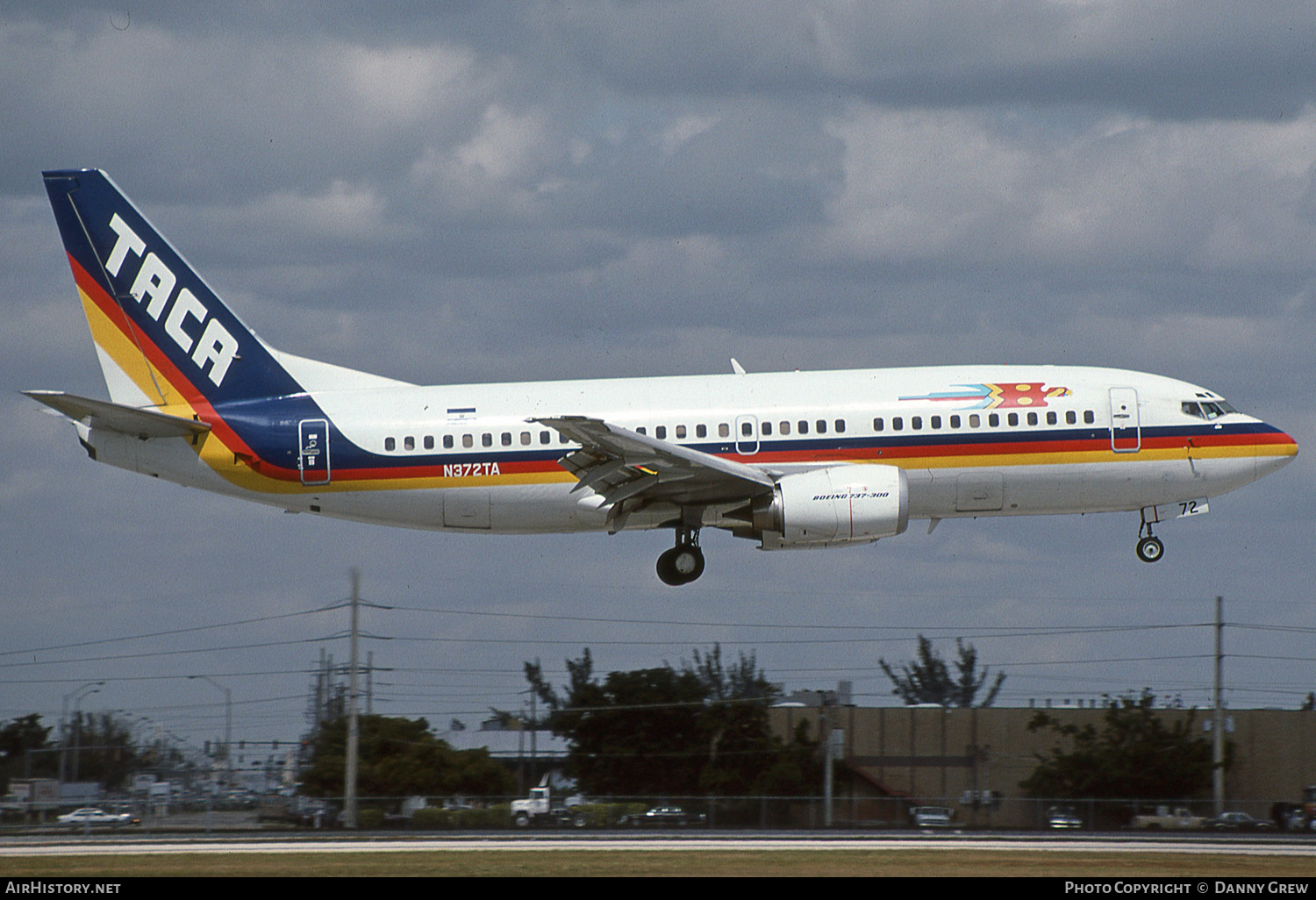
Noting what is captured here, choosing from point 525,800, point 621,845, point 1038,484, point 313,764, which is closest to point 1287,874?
point 1038,484

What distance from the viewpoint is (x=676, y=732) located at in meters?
76.9

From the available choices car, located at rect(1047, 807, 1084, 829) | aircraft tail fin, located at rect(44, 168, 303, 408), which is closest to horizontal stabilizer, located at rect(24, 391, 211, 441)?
aircraft tail fin, located at rect(44, 168, 303, 408)

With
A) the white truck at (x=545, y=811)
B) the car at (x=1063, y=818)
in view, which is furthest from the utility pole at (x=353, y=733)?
the car at (x=1063, y=818)

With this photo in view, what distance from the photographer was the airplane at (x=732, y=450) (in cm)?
4412

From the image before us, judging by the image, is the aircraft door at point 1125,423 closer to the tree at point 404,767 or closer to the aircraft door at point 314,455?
the aircraft door at point 314,455

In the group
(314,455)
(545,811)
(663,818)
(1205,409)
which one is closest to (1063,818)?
(663,818)

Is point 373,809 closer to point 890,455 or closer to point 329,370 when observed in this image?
point 329,370

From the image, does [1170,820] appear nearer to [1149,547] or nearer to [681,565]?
[1149,547]

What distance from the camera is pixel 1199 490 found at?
46344mm

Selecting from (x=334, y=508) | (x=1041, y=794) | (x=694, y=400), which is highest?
(x=694, y=400)

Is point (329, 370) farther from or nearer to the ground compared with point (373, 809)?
farther from the ground

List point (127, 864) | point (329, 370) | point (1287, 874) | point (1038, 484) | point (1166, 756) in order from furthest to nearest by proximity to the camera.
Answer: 1. point (1166, 756)
2. point (329, 370)
3. point (1038, 484)
4. point (127, 864)
5. point (1287, 874)

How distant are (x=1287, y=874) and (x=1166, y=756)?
42.2 metres

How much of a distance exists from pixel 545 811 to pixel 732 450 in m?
25.0
